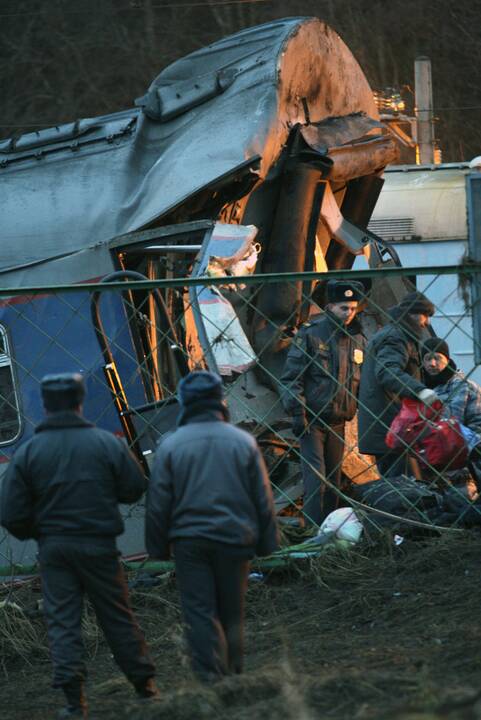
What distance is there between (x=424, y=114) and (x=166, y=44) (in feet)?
37.9

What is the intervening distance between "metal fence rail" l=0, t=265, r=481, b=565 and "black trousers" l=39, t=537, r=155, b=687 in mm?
2730

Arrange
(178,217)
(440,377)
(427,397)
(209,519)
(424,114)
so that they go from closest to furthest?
(209,519) → (427,397) → (440,377) → (178,217) → (424,114)

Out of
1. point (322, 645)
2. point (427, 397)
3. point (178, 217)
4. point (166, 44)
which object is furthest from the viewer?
point (166, 44)

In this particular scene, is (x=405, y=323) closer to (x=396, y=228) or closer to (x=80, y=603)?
(x=80, y=603)

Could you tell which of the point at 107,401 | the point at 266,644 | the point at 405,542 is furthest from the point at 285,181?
the point at 266,644

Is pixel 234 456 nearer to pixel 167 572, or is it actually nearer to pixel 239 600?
pixel 239 600

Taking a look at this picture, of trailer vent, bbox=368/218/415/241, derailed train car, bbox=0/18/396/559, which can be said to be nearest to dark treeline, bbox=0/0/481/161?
trailer vent, bbox=368/218/415/241

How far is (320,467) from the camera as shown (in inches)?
399

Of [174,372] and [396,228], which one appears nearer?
[174,372]

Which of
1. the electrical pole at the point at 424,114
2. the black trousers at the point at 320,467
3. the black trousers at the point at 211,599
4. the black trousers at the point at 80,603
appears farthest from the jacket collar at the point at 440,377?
the electrical pole at the point at 424,114

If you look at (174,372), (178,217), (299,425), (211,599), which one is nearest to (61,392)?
(211,599)

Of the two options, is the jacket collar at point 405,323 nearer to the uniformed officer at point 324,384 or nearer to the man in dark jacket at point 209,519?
the uniformed officer at point 324,384

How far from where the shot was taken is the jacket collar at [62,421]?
6.66 m

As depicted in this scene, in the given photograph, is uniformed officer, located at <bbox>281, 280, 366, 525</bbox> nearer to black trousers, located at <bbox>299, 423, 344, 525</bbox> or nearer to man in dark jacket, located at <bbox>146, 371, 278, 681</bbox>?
black trousers, located at <bbox>299, 423, 344, 525</bbox>
